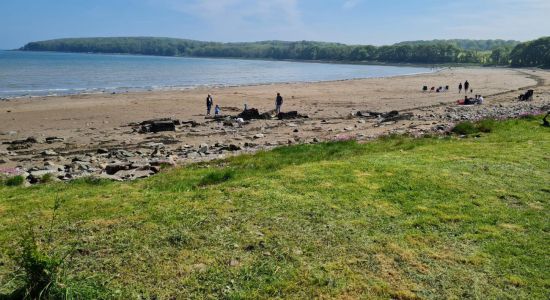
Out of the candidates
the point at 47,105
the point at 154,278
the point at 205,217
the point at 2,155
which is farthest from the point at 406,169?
the point at 47,105

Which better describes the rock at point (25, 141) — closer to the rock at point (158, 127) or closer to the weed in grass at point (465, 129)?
the rock at point (158, 127)

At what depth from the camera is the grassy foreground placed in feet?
19.6

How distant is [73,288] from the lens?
5.35 metres

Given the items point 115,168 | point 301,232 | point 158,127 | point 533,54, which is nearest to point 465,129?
point 301,232

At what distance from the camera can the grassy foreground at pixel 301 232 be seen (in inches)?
235

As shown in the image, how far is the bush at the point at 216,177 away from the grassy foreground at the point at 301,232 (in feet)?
0.15

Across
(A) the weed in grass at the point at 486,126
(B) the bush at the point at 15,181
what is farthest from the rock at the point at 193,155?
(A) the weed in grass at the point at 486,126

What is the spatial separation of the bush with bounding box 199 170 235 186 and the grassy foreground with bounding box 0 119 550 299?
0.15 feet

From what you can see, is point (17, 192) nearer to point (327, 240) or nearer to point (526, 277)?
point (327, 240)

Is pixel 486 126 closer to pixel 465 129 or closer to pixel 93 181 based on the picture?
pixel 465 129

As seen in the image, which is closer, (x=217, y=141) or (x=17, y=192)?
(x=17, y=192)

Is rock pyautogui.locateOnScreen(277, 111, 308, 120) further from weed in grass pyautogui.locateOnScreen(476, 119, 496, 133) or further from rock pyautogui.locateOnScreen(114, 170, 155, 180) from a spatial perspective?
rock pyautogui.locateOnScreen(114, 170, 155, 180)

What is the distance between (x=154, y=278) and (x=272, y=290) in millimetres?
1671

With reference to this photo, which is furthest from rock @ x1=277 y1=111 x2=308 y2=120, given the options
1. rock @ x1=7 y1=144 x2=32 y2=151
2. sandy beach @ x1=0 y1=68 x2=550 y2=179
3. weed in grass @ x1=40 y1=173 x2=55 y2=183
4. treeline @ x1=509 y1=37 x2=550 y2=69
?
treeline @ x1=509 y1=37 x2=550 y2=69
